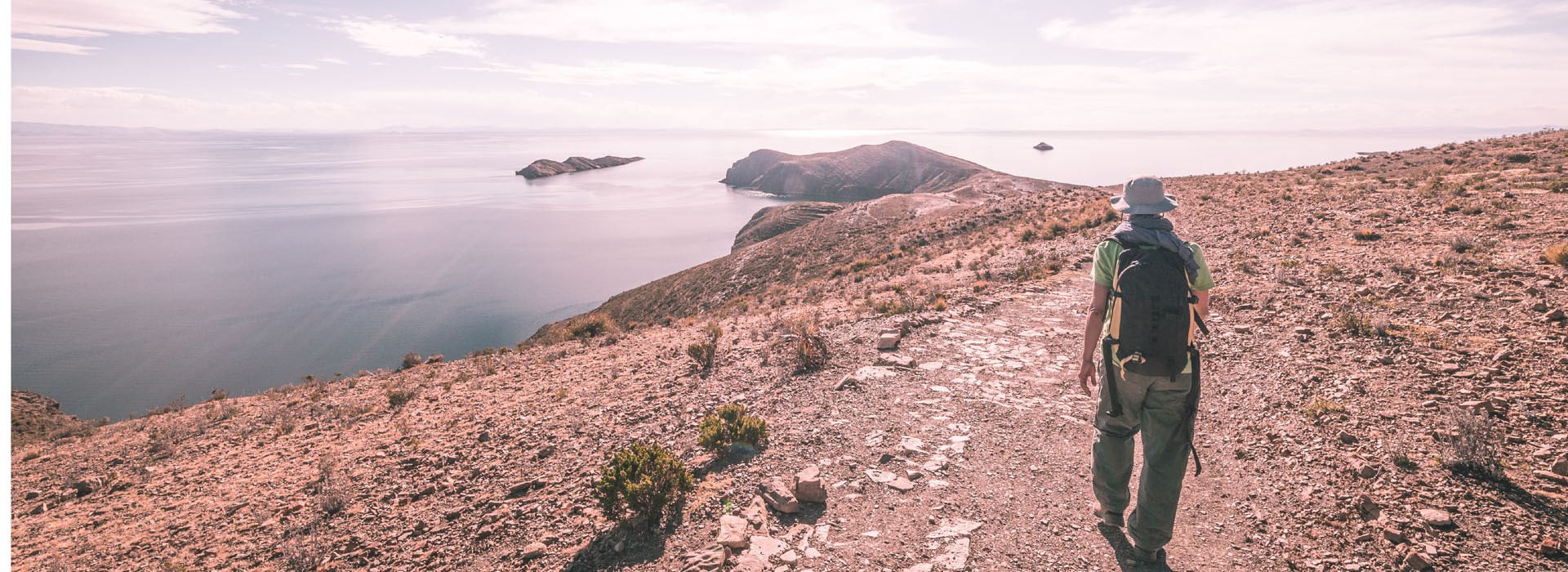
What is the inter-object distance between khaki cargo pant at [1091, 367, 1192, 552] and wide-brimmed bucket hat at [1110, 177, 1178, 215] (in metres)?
1.24

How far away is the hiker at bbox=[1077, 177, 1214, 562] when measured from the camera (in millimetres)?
4297

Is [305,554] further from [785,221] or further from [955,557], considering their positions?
[785,221]

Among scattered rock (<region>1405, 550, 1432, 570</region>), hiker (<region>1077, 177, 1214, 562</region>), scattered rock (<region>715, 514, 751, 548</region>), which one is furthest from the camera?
scattered rock (<region>715, 514, 751, 548</region>)

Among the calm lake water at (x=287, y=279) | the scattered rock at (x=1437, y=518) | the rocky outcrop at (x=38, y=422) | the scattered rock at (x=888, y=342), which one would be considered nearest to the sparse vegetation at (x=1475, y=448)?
the scattered rock at (x=1437, y=518)

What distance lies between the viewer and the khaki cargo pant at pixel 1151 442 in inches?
179

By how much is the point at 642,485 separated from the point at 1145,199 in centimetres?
524

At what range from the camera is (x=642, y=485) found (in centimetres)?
616

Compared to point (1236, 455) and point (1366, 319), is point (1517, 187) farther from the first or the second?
point (1236, 455)

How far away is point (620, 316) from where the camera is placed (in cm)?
4666

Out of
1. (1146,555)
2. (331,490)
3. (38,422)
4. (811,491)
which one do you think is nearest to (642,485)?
(811,491)

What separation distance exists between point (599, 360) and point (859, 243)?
3119 centimetres

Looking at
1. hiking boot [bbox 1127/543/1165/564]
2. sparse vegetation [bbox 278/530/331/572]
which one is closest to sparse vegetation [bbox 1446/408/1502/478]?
hiking boot [bbox 1127/543/1165/564]

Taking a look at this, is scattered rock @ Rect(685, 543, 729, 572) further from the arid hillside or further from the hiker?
the hiker

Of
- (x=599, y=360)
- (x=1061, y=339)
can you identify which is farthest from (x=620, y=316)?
(x=1061, y=339)
